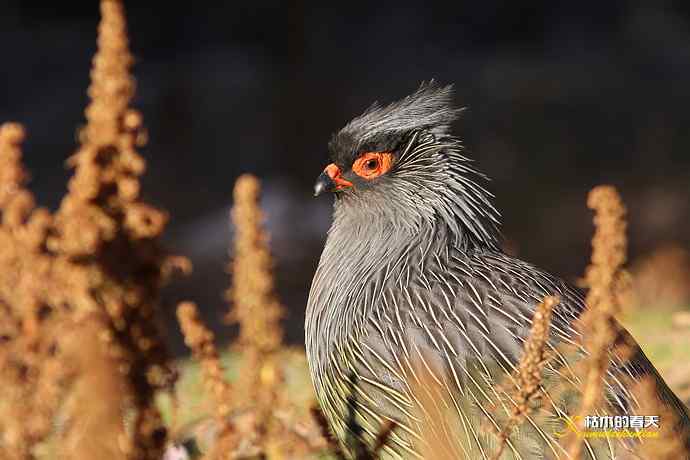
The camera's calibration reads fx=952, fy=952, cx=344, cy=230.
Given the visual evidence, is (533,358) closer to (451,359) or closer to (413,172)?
(451,359)

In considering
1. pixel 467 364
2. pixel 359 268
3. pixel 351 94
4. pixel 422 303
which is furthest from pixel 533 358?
pixel 351 94

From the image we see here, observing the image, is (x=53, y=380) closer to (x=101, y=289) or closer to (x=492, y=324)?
(x=101, y=289)

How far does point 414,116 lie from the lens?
2.94 meters

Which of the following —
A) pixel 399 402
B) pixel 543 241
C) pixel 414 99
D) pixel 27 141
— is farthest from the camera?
pixel 27 141

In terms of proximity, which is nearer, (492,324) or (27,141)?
(492,324)

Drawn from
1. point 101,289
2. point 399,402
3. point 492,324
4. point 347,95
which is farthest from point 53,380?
point 347,95

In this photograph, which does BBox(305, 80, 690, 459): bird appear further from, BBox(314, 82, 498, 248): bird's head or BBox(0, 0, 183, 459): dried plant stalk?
BBox(0, 0, 183, 459): dried plant stalk

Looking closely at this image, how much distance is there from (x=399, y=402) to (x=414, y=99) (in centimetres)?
104

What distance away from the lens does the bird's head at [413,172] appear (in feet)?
9.51

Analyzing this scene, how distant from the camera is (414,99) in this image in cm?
297

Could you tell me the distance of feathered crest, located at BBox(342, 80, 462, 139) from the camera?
2.92m

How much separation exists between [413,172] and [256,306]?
4.85 feet

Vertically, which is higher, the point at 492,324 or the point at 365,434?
the point at 492,324

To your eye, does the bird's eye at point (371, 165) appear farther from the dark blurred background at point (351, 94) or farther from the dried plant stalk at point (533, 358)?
the dark blurred background at point (351, 94)
